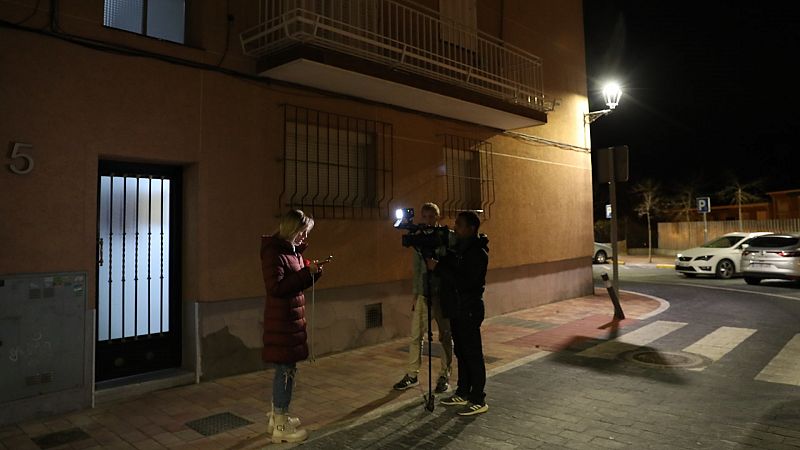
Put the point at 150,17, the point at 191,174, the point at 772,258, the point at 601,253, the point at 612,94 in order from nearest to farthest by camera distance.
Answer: the point at 150,17 → the point at 191,174 → the point at 612,94 → the point at 772,258 → the point at 601,253

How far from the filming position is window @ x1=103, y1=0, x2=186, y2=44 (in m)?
5.48

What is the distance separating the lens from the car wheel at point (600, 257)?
80.5 ft

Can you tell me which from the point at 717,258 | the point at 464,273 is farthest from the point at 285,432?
the point at 717,258

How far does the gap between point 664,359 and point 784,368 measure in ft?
3.96

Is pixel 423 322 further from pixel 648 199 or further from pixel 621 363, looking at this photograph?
pixel 648 199

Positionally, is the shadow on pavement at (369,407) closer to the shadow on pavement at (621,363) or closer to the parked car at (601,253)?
the shadow on pavement at (621,363)

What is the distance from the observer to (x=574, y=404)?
191 inches

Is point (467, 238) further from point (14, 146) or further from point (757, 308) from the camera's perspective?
point (757, 308)

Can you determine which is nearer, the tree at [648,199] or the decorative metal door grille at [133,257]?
the decorative metal door grille at [133,257]

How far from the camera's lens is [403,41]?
8.04 m

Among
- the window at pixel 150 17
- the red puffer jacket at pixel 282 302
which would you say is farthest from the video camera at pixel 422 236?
the window at pixel 150 17

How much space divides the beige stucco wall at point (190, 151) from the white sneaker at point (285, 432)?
211 cm

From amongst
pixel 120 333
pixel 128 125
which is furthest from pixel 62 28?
pixel 120 333

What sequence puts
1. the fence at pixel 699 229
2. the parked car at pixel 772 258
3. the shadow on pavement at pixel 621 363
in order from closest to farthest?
the shadow on pavement at pixel 621 363 < the parked car at pixel 772 258 < the fence at pixel 699 229
